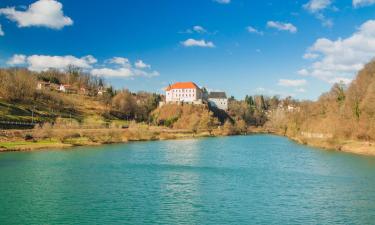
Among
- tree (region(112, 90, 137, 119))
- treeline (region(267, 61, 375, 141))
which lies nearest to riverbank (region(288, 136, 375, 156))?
treeline (region(267, 61, 375, 141))

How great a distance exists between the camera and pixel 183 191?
33.0m

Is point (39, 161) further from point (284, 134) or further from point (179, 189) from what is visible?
point (284, 134)

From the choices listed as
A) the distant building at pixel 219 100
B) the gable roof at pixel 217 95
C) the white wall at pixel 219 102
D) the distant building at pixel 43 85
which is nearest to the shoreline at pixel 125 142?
the white wall at pixel 219 102

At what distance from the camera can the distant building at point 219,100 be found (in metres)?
160

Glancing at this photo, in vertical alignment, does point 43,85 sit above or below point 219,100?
above

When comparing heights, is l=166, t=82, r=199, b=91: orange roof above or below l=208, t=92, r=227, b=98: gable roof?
above

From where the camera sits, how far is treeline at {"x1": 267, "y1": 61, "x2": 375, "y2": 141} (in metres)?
65.9

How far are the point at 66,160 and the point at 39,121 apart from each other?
53.7 m

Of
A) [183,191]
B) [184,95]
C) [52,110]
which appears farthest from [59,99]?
[183,191]

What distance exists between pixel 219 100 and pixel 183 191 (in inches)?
5067

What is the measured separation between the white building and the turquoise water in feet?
317

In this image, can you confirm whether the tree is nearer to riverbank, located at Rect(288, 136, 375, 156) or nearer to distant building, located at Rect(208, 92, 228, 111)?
distant building, located at Rect(208, 92, 228, 111)

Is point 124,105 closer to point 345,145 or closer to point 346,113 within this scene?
point 346,113

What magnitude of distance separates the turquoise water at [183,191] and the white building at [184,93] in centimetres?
9651
